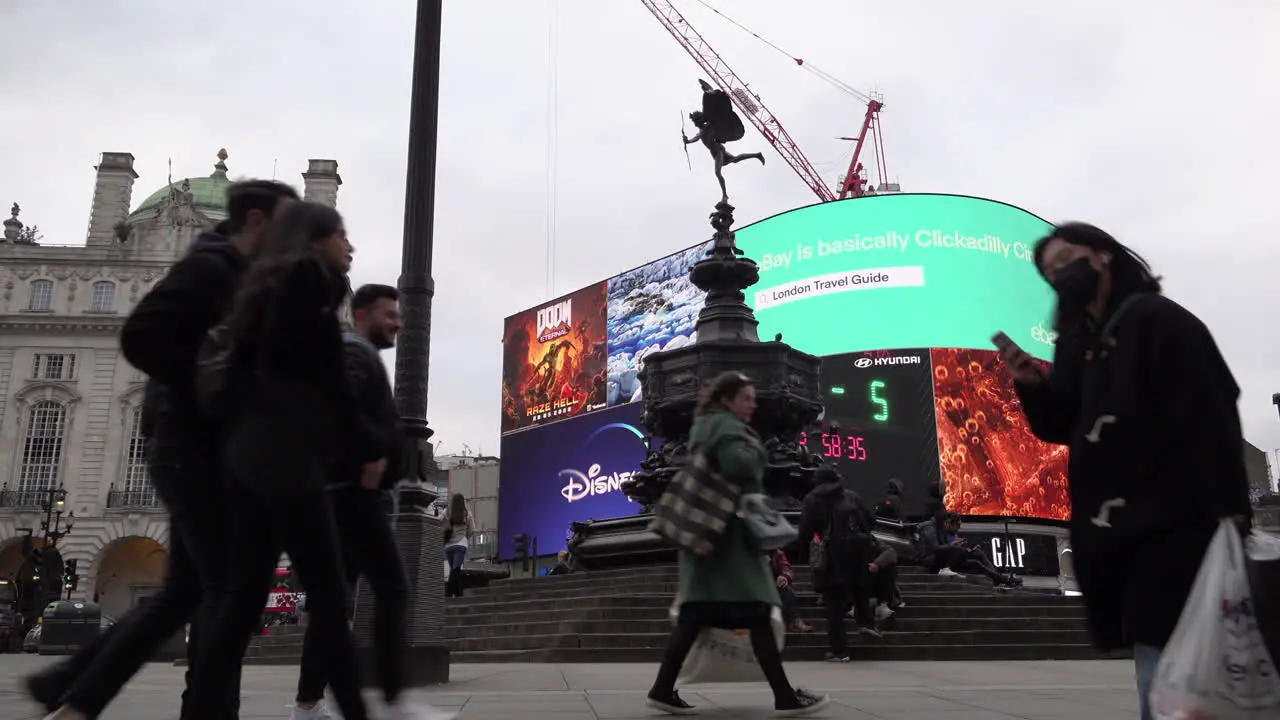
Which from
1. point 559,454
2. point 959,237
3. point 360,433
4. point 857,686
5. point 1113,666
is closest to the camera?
point 360,433

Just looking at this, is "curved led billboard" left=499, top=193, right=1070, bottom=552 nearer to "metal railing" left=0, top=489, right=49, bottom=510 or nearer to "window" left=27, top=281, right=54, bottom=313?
"metal railing" left=0, top=489, right=49, bottom=510

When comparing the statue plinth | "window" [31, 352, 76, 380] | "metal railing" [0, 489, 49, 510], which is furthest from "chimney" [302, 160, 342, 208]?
the statue plinth

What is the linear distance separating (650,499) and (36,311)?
46.9 m

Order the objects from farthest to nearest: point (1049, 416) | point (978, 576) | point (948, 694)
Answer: point (978, 576), point (948, 694), point (1049, 416)

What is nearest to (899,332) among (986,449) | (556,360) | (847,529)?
(986,449)

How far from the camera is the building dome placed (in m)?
53.4

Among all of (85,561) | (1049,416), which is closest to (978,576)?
(1049,416)

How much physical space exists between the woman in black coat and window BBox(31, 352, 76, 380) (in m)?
53.2

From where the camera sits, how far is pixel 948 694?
5.98 metres

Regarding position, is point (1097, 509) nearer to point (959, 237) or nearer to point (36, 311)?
point (959, 237)

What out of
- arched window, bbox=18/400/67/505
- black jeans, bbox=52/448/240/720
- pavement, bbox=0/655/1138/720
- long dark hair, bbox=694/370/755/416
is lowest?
pavement, bbox=0/655/1138/720

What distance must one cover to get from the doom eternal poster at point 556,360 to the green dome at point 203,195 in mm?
17423

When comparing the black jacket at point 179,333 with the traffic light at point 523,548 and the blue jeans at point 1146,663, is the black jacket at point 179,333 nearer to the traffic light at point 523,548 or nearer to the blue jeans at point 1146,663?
the blue jeans at point 1146,663

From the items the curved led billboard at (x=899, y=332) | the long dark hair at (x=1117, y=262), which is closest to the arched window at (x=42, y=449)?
the curved led billboard at (x=899, y=332)
